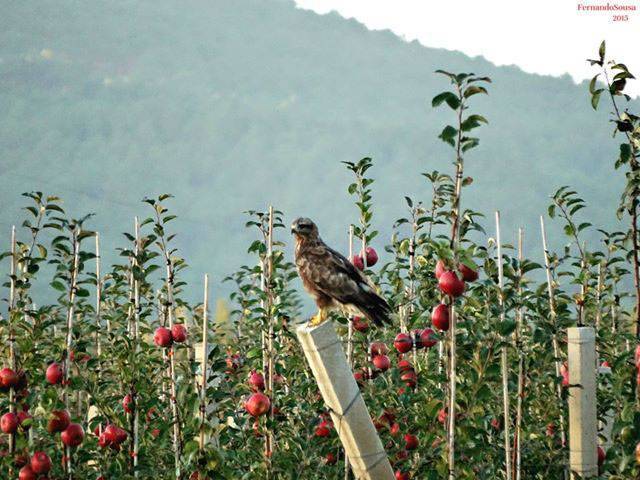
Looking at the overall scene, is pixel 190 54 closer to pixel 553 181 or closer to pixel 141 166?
pixel 141 166

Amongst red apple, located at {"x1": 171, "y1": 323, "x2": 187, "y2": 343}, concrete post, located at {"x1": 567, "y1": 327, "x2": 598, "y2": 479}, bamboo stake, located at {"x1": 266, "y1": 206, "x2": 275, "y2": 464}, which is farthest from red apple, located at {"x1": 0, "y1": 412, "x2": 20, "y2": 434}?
concrete post, located at {"x1": 567, "y1": 327, "x2": 598, "y2": 479}

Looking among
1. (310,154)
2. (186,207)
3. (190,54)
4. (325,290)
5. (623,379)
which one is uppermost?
(190,54)

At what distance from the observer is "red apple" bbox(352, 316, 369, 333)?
237 inches

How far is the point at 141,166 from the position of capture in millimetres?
122125

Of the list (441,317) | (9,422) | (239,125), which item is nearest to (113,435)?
(9,422)

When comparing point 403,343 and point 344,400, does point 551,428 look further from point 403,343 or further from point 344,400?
point 344,400

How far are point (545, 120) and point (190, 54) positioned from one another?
69.6 meters

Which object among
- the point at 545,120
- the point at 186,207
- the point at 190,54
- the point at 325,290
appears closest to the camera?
the point at 325,290

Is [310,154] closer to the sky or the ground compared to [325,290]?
closer to the sky

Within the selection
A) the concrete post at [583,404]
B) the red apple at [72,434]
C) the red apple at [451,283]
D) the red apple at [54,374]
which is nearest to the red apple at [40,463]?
the red apple at [72,434]

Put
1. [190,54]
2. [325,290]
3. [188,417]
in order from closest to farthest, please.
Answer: [188,417] < [325,290] < [190,54]

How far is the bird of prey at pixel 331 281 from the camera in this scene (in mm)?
5699

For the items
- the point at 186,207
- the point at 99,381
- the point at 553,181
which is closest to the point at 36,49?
the point at 186,207

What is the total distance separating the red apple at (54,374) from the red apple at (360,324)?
2004mm
